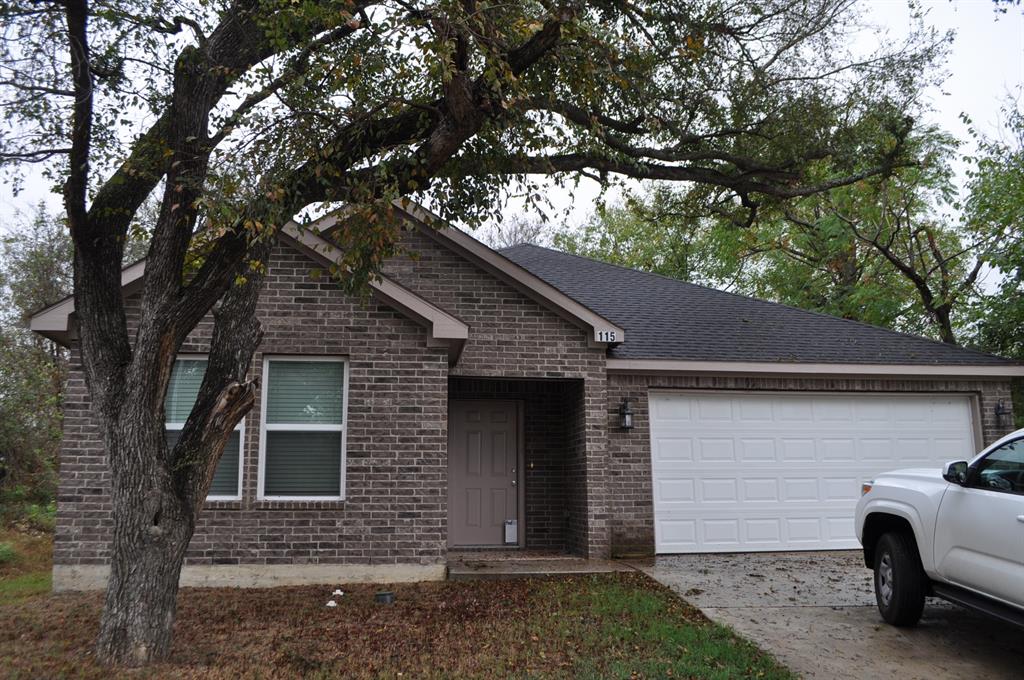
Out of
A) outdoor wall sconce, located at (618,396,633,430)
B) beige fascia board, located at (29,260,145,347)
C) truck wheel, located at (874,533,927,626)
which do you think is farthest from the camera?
outdoor wall sconce, located at (618,396,633,430)

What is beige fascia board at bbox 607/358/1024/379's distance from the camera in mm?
11070

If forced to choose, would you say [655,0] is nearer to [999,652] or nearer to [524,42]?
[524,42]

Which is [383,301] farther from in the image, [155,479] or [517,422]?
[155,479]

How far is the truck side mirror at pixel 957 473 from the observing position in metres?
6.09

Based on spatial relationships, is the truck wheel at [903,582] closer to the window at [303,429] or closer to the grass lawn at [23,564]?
the window at [303,429]

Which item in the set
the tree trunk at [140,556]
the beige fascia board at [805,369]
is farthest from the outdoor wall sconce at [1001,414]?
the tree trunk at [140,556]

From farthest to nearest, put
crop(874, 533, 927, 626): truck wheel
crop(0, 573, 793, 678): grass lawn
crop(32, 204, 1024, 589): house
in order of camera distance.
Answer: crop(32, 204, 1024, 589): house
crop(874, 533, 927, 626): truck wheel
crop(0, 573, 793, 678): grass lawn

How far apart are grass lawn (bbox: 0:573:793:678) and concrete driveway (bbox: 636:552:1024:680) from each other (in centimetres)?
38

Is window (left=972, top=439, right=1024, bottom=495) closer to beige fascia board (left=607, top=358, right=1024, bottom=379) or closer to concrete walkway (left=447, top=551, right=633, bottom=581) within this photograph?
concrete walkway (left=447, top=551, right=633, bottom=581)

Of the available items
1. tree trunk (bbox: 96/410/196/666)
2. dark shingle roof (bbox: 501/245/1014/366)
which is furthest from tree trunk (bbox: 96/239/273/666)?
dark shingle roof (bbox: 501/245/1014/366)

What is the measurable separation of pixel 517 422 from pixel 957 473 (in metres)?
6.59

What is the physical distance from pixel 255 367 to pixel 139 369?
Result: 327 centimetres

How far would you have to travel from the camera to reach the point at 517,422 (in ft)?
38.8

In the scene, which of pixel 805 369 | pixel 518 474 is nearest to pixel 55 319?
pixel 518 474
